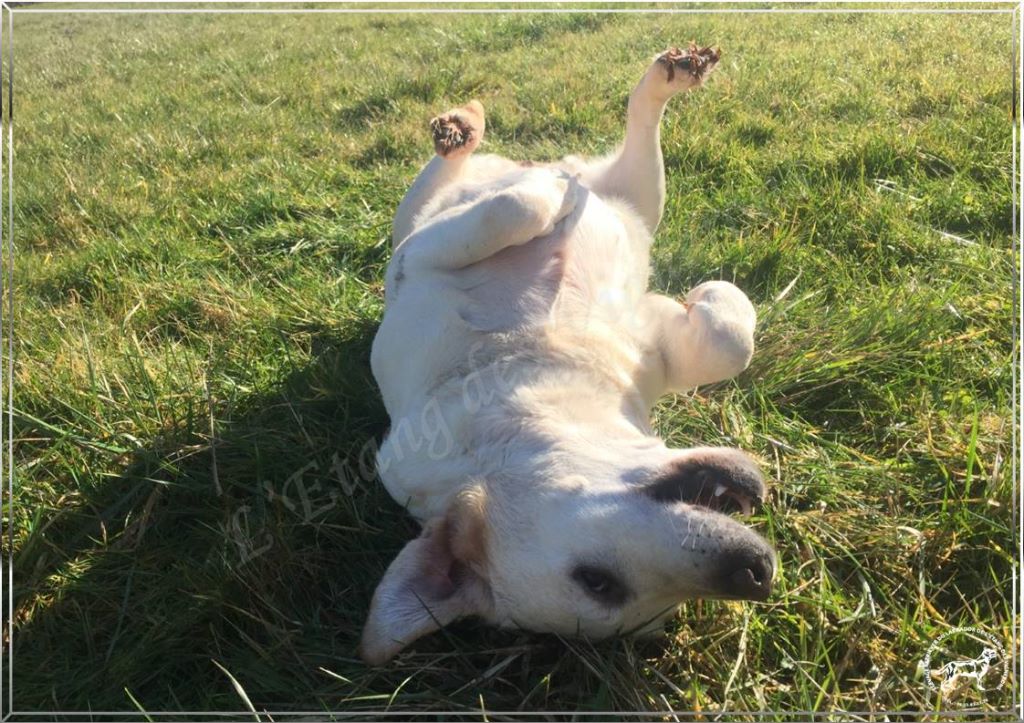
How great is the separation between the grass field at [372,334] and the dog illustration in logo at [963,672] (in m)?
0.09

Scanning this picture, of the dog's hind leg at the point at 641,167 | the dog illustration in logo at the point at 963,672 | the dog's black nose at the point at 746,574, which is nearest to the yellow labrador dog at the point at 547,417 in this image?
the dog's black nose at the point at 746,574

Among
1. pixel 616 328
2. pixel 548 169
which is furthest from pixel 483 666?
pixel 548 169

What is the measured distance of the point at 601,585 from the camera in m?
2.38

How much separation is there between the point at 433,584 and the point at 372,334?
2.05 metres

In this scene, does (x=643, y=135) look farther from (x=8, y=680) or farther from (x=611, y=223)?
(x=8, y=680)

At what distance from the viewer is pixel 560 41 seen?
743 centimetres

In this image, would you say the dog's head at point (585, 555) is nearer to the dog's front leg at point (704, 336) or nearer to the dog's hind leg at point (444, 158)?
the dog's front leg at point (704, 336)

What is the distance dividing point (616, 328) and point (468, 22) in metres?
5.49

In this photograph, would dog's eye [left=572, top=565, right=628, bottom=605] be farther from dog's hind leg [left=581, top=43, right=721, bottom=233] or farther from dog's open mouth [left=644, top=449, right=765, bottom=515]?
dog's hind leg [left=581, top=43, right=721, bottom=233]

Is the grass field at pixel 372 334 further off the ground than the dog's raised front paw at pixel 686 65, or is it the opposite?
the dog's raised front paw at pixel 686 65

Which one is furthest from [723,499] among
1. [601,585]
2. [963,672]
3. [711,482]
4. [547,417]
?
[963,672]

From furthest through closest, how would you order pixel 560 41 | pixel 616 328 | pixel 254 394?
1. pixel 560 41
2. pixel 254 394
3. pixel 616 328

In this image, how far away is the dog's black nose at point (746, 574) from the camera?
7.37 feet

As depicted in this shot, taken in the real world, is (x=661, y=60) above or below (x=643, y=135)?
above
